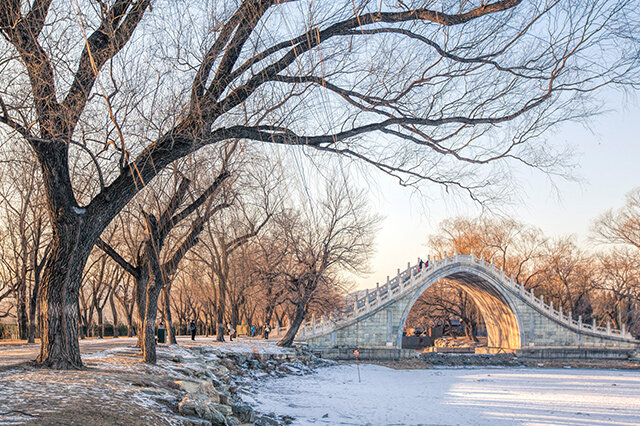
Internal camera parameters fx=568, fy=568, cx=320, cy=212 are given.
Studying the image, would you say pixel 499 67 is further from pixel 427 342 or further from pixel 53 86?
pixel 427 342

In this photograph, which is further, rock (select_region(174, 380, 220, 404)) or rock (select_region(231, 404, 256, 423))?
rock (select_region(231, 404, 256, 423))

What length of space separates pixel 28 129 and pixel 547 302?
45853 mm

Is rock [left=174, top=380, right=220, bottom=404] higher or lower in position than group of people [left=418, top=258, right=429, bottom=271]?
lower

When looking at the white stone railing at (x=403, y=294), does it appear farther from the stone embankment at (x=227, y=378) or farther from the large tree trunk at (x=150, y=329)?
the large tree trunk at (x=150, y=329)

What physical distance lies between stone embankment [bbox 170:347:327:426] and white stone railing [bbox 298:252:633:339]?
4.41 meters

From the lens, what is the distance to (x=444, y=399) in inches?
674

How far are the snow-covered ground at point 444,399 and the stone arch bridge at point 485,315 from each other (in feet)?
19.5

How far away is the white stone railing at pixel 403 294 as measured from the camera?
3048 centimetres

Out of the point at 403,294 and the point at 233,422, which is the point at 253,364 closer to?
the point at 233,422

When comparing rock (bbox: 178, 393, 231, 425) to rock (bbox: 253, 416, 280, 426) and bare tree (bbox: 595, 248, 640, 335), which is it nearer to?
rock (bbox: 253, 416, 280, 426)

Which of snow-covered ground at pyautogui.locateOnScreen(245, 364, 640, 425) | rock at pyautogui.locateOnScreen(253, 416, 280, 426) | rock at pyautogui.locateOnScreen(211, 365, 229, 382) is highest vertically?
rock at pyautogui.locateOnScreen(211, 365, 229, 382)

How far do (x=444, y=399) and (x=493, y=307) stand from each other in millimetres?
25280

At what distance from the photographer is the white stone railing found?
30.5 meters

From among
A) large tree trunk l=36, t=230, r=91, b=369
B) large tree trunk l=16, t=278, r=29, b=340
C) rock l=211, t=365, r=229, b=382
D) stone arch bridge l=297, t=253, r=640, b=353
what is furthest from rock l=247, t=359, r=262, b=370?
large tree trunk l=36, t=230, r=91, b=369
